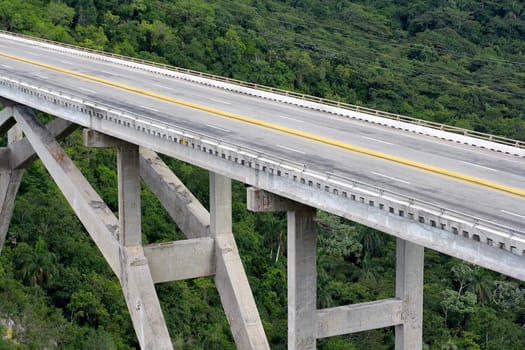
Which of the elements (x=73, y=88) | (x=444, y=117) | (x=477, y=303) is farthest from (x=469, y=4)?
(x=73, y=88)

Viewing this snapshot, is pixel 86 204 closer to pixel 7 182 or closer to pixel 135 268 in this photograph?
pixel 135 268

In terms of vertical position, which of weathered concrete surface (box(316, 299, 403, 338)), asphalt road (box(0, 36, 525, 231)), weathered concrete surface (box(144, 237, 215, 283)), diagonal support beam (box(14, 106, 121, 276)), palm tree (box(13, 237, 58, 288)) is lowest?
palm tree (box(13, 237, 58, 288))

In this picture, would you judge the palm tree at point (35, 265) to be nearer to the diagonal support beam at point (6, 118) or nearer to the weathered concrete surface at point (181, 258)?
the diagonal support beam at point (6, 118)

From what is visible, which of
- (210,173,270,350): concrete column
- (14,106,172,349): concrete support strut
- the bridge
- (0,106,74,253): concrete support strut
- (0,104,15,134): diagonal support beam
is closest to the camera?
the bridge

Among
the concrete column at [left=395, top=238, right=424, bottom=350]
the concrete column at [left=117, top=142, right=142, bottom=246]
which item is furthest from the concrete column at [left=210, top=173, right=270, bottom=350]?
the concrete column at [left=395, top=238, right=424, bottom=350]

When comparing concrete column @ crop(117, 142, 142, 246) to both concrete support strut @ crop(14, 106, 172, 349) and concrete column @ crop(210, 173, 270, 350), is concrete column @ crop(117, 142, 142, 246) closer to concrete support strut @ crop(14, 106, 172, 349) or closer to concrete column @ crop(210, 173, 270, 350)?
concrete support strut @ crop(14, 106, 172, 349)

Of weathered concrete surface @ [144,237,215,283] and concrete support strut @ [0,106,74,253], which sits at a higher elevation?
concrete support strut @ [0,106,74,253]

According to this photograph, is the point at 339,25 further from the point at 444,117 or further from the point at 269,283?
the point at 269,283
